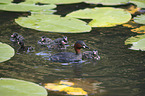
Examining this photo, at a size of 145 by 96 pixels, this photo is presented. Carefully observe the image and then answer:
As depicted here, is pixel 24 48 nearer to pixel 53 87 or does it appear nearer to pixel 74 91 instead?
pixel 53 87

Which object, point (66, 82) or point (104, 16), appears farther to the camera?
point (104, 16)

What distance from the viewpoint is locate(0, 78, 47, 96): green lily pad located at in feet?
16.1

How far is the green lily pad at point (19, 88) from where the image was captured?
4.90 m

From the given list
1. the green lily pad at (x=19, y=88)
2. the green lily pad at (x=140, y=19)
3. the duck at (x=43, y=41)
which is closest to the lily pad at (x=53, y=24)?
the duck at (x=43, y=41)

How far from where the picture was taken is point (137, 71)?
628cm

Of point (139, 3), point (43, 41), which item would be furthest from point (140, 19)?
point (43, 41)

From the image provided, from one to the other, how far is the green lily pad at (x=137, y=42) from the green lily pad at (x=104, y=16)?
1.29 metres

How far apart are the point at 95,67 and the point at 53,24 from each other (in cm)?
271

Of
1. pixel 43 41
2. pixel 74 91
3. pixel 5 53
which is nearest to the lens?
pixel 74 91

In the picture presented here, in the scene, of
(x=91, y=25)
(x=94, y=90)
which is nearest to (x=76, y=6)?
(x=91, y=25)

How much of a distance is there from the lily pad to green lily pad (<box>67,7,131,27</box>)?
1.75ft

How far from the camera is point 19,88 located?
508 centimetres

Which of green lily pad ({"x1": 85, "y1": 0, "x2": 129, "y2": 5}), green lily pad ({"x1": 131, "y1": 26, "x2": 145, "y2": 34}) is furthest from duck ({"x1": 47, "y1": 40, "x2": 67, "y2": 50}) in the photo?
green lily pad ({"x1": 85, "y1": 0, "x2": 129, "y2": 5})

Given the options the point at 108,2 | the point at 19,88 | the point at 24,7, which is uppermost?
the point at 108,2
